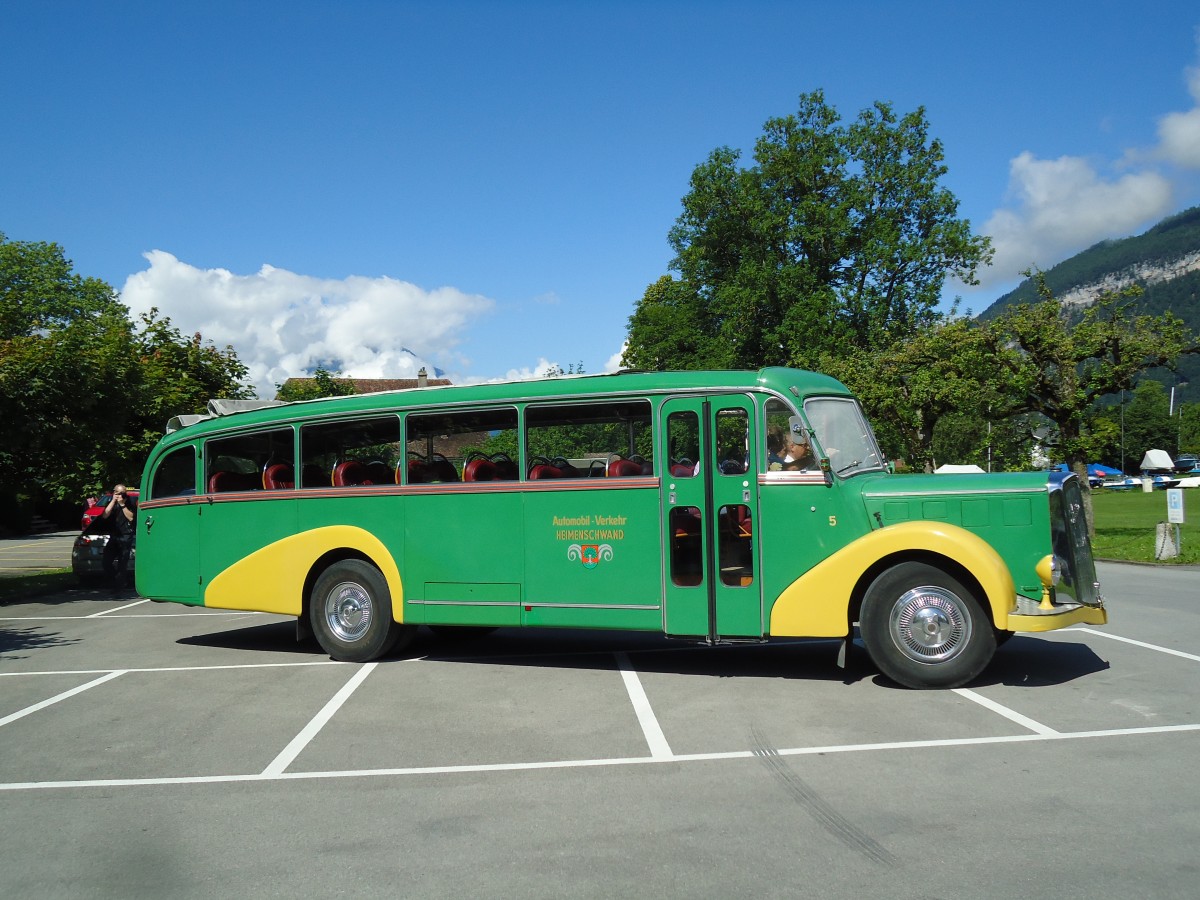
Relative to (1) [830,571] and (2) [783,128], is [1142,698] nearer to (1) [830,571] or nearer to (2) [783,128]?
(1) [830,571]

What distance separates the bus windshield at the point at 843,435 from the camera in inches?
325

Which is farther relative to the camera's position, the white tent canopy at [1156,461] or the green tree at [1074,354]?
the white tent canopy at [1156,461]

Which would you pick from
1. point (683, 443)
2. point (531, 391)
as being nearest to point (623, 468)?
point (683, 443)

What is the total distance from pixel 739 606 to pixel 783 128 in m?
35.9

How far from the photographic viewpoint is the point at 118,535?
57.2 feet

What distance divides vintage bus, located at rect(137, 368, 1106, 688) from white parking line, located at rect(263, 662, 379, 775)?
31.0 inches

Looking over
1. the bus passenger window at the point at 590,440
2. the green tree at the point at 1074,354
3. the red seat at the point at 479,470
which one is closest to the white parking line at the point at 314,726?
the red seat at the point at 479,470

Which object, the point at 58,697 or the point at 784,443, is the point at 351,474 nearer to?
the point at 58,697

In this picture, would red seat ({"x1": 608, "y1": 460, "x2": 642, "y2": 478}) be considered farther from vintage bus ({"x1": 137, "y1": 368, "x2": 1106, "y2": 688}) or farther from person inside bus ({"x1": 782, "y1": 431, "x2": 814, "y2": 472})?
person inside bus ({"x1": 782, "y1": 431, "x2": 814, "y2": 472})

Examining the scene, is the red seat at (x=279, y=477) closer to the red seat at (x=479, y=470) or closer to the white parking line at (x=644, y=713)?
the red seat at (x=479, y=470)

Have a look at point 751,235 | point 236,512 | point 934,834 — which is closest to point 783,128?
point 751,235

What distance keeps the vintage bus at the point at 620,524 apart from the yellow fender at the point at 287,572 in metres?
0.02

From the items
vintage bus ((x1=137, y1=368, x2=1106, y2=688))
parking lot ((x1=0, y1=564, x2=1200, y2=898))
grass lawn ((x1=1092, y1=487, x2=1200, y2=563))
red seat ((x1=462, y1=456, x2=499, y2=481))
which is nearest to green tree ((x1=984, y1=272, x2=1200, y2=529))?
grass lawn ((x1=1092, y1=487, x2=1200, y2=563))

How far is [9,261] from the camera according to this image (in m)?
58.0
